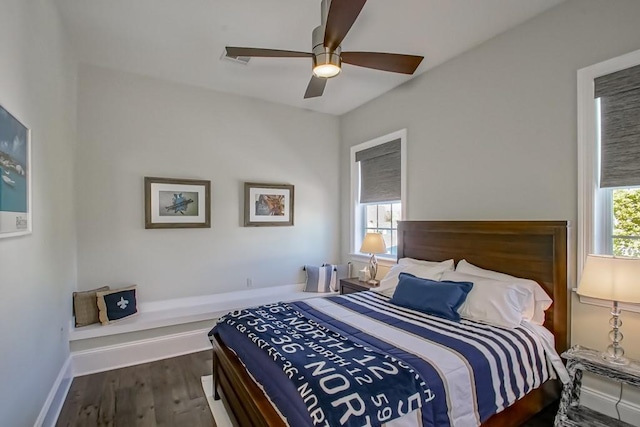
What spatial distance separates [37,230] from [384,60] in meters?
2.68

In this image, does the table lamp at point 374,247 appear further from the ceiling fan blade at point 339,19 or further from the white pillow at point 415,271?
the ceiling fan blade at point 339,19

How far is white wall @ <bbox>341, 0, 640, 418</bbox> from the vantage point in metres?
2.28

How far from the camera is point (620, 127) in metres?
2.16

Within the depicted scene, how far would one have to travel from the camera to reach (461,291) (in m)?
2.50

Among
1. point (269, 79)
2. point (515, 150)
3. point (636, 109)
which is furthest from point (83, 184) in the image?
point (636, 109)

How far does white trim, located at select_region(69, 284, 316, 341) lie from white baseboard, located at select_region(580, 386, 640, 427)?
2.86m

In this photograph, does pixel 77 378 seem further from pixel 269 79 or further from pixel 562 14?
pixel 562 14

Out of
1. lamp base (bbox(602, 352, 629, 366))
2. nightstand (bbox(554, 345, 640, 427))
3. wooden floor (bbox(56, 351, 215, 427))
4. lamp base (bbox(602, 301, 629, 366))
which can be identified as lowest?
wooden floor (bbox(56, 351, 215, 427))

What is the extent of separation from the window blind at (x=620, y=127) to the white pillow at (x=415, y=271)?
1338 millimetres

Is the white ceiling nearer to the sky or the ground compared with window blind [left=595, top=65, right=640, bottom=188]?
nearer to the sky

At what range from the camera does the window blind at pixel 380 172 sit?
13.1ft

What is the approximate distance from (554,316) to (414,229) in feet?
4.92

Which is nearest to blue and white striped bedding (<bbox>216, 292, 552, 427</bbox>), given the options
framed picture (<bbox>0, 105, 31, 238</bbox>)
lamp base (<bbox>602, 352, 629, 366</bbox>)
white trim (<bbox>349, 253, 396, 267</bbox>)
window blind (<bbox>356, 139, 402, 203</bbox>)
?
lamp base (<bbox>602, 352, 629, 366</bbox>)

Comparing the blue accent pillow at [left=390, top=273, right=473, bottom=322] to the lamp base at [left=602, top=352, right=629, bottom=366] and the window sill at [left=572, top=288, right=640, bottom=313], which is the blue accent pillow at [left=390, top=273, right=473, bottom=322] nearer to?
the window sill at [left=572, top=288, right=640, bottom=313]
